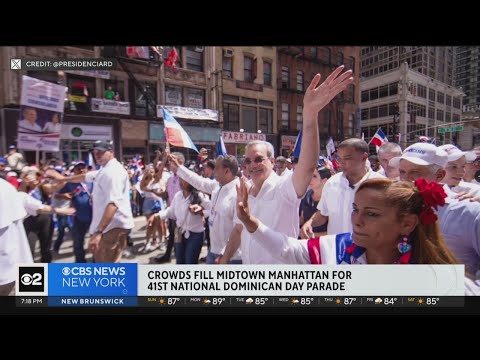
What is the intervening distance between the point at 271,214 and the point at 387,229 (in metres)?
0.63

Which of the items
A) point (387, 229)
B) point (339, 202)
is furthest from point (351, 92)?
point (387, 229)

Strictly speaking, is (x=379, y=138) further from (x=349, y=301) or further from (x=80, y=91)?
(x=80, y=91)

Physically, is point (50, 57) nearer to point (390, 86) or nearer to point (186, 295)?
point (186, 295)

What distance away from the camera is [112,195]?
2301 millimetres

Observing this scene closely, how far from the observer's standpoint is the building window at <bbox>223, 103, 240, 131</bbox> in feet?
8.69

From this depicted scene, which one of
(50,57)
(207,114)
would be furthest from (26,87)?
(207,114)

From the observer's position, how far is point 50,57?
5.69ft

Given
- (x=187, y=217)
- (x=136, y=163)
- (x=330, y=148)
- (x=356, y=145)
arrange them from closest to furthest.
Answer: (x=356, y=145)
(x=187, y=217)
(x=330, y=148)
(x=136, y=163)

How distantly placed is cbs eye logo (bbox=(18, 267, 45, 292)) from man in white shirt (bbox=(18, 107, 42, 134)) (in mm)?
1017

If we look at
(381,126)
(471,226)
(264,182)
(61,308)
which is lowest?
(61,308)

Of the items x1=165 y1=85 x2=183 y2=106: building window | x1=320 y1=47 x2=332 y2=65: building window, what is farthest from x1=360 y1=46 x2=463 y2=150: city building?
x1=165 y1=85 x2=183 y2=106: building window

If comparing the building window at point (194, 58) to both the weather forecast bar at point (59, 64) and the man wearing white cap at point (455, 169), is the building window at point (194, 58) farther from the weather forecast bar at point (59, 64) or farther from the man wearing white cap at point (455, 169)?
the man wearing white cap at point (455, 169)

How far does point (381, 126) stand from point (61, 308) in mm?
3280

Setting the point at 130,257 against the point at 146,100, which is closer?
the point at 130,257
